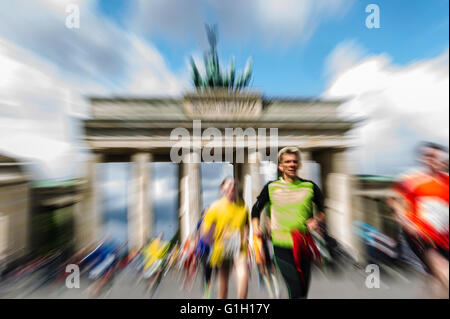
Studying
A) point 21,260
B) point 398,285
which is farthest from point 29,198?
point 398,285

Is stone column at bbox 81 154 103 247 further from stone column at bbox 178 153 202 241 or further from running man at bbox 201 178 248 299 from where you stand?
running man at bbox 201 178 248 299

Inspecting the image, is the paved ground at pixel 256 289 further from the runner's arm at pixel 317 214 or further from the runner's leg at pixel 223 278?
the runner's arm at pixel 317 214

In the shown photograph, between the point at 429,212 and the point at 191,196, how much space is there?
821cm

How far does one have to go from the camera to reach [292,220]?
3037 millimetres

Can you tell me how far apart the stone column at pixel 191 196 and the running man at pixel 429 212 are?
779 cm

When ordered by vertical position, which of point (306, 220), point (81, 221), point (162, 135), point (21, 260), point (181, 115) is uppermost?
point (181, 115)

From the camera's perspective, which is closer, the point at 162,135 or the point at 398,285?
the point at 398,285

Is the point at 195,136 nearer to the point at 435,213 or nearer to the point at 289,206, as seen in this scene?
the point at 289,206

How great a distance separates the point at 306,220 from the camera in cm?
303

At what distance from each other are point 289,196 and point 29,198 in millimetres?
11666

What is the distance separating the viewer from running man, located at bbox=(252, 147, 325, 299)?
2.95 meters

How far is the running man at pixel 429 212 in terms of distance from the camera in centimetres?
288
